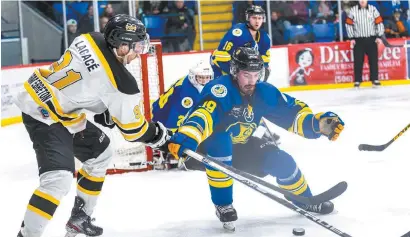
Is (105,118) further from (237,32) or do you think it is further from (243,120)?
(237,32)

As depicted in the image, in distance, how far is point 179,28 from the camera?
9336 millimetres

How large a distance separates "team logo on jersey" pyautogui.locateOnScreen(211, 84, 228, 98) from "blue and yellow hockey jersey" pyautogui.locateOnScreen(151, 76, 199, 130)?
1272mm

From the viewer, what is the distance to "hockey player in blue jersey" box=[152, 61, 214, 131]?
4484 mm

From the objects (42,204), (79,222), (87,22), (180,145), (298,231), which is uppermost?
(87,22)

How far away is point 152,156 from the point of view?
4875mm

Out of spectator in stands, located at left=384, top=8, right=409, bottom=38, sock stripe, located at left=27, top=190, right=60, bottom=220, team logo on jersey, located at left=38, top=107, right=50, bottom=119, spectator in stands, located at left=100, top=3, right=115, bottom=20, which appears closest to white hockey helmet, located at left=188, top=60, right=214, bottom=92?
team logo on jersey, located at left=38, top=107, right=50, bottom=119

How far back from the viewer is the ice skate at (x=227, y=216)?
10.6 feet

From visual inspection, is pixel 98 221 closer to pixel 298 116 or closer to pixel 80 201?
pixel 80 201

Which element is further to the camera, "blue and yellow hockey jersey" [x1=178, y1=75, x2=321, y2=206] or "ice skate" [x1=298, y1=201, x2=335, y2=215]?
"ice skate" [x1=298, y1=201, x2=335, y2=215]

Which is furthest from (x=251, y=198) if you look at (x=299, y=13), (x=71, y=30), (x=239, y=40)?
(x=299, y=13)

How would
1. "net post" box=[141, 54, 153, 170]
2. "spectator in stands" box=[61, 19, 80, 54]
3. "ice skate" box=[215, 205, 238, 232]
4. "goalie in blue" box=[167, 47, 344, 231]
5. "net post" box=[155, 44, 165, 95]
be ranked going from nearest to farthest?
"goalie in blue" box=[167, 47, 344, 231]
"ice skate" box=[215, 205, 238, 232]
"net post" box=[141, 54, 153, 170]
"net post" box=[155, 44, 165, 95]
"spectator in stands" box=[61, 19, 80, 54]

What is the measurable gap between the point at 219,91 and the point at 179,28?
6252 millimetres

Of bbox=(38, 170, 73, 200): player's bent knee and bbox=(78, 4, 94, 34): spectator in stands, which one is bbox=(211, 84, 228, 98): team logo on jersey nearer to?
bbox=(38, 170, 73, 200): player's bent knee

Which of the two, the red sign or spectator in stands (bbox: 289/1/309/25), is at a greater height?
spectator in stands (bbox: 289/1/309/25)
